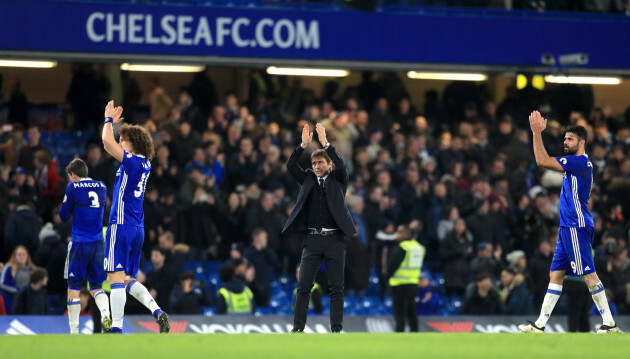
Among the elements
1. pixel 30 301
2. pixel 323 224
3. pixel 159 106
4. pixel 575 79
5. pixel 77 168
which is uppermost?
pixel 575 79

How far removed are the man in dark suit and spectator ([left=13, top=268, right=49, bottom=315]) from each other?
5.96 meters

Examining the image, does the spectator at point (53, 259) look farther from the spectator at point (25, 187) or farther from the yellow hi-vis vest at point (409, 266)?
the yellow hi-vis vest at point (409, 266)

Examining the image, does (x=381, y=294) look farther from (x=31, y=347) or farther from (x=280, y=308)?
(x=31, y=347)

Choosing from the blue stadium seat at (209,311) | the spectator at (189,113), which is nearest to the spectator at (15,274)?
the blue stadium seat at (209,311)

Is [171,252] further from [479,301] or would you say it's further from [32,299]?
[479,301]

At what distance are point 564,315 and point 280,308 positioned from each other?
4933mm

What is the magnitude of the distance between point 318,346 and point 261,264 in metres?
9.52

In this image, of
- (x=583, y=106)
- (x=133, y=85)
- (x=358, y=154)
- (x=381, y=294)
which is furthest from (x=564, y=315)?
(x=133, y=85)

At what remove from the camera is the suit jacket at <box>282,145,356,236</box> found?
40.4 feet

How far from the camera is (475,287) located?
19.2m

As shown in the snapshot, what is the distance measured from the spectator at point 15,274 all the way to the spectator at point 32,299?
0.78 ft

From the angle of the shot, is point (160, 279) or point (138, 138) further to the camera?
point (160, 279)

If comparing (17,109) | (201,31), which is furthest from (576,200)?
(17,109)

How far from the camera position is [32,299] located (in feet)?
55.8
